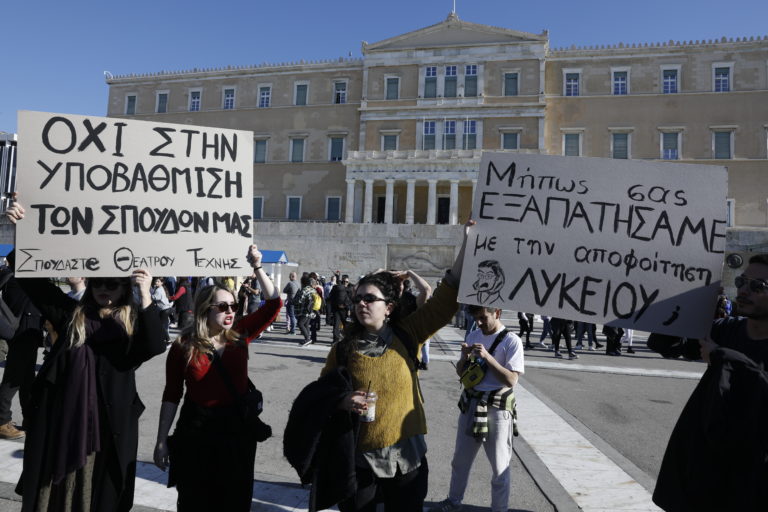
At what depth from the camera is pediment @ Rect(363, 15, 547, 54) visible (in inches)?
1287

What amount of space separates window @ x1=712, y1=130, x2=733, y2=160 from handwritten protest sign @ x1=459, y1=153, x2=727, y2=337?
35.3m

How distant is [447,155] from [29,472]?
1175 inches

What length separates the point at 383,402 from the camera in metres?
2.22

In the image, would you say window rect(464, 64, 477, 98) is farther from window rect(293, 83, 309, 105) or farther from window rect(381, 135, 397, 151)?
window rect(293, 83, 309, 105)

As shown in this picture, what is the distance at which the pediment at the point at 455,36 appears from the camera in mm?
32688

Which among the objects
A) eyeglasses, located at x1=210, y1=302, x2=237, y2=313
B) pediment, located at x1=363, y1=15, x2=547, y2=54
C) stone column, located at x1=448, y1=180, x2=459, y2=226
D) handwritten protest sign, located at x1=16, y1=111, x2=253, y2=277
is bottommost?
eyeglasses, located at x1=210, y1=302, x2=237, y2=313

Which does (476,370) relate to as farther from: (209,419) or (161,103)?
(161,103)

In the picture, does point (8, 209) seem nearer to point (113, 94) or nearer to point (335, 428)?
point (335, 428)

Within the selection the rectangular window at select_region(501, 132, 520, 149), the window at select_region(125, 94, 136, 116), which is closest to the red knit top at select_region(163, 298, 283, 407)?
the rectangular window at select_region(501, 132, 520, 149)

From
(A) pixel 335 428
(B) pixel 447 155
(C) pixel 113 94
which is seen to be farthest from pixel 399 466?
(C) pixel 113 94

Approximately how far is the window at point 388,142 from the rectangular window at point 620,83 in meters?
15.2

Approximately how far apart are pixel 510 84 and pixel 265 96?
1874 centimetres

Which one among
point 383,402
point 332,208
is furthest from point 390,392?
point 332,208

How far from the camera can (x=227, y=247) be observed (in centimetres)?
301
